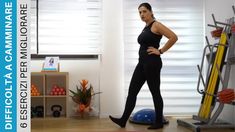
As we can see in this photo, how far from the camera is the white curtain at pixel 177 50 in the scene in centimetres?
464

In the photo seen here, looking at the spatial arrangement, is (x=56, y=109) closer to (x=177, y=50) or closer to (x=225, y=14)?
(x=177, y=50)

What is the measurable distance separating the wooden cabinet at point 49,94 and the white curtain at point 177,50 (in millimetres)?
990

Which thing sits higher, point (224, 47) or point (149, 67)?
point (224, 47)

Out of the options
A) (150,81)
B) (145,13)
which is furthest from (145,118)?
(145,13)

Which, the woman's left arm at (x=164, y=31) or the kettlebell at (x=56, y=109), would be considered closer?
the woman's left arm at (x=164, y=31)

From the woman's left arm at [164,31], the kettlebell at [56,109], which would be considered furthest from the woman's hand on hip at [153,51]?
the kettlebell at [56,109]

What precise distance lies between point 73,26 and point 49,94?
1.08 meters

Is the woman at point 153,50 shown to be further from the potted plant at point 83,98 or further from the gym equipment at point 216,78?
the potted plant at point 83,98

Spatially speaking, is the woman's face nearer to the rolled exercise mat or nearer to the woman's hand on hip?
the woman's hand on hip

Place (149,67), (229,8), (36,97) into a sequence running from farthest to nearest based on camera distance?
(36,97), (229,8), (149,67)

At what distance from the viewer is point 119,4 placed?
466 cm

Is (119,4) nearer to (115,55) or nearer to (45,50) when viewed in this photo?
(115,55)

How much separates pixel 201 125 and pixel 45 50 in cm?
252

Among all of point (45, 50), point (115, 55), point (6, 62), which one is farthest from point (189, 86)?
point (6, 62)
